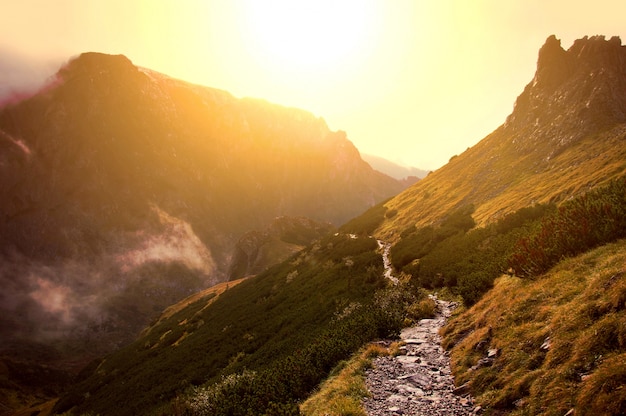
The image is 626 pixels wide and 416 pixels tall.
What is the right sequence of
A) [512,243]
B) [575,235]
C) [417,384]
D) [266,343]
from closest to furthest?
[417,384] < [575,235] < [512,243] < [266,343]

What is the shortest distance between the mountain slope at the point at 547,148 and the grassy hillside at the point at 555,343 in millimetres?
15985

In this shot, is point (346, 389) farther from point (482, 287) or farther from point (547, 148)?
point (547, 148)

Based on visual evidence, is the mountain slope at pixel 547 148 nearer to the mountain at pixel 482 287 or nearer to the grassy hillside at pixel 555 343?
the mountain at pixel 482 287

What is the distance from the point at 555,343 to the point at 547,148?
46.0m

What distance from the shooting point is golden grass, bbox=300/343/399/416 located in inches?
441

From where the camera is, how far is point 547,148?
46.5m

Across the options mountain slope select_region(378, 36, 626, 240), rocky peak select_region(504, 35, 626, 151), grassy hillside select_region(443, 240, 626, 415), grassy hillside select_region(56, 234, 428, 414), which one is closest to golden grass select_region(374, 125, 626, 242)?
mountain slope select_region(378, 36, 626, 240)

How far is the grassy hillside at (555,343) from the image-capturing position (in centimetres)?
790

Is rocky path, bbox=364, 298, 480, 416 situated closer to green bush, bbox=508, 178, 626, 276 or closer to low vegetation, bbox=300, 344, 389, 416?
low vegetation, bbox=300, 344, 389, 416

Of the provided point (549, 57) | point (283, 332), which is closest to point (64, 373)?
point (283, 332)

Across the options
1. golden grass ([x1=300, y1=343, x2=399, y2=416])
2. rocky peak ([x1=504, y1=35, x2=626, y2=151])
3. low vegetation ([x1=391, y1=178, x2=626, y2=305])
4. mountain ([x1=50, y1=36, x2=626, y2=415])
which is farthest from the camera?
rocky peak ([x1=504, y1=35, x2=626, y2=151])

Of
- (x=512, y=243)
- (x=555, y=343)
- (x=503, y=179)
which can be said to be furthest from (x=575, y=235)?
(x=503, y=179)

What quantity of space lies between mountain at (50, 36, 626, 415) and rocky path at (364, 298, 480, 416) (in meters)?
0.72

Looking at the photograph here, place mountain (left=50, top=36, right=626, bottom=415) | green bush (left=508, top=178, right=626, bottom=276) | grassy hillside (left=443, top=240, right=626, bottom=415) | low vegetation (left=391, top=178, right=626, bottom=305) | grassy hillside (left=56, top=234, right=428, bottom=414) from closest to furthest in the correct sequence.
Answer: grassy hillside (left=443, top=240, right=626, bottom=415), mountain (left=50, top=36, right=626, bottom=415), green bush (left=508, top=178, right=626, bottom=276), low vegetation (left=391, top=178, right=626, bottom=305), grassy hillside (left=56, top=234, right=428, bottom=414)
